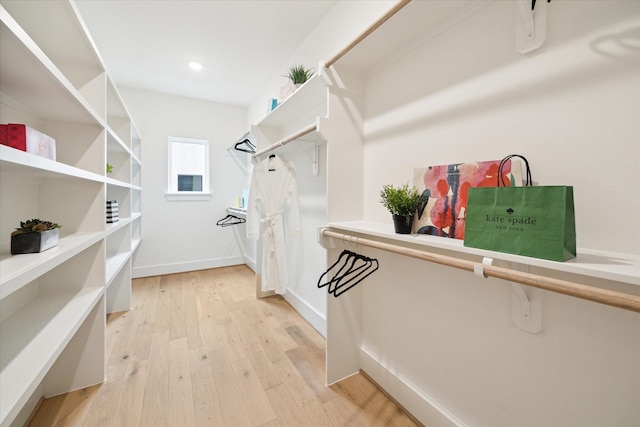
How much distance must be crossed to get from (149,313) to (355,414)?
224cm

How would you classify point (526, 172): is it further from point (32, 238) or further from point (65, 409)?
point (65, 409)

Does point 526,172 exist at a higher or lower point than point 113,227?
higher

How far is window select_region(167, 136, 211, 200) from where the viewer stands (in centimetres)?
379

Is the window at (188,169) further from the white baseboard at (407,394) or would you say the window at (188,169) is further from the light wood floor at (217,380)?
the white baseboard at (407,394)

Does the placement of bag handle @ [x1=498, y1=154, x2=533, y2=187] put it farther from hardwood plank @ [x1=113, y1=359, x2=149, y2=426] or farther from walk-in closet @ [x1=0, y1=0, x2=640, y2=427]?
hardwood plank @ [x1=113, y1=359, x2=149, y2=426]

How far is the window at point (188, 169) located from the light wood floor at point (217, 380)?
1.84 meters

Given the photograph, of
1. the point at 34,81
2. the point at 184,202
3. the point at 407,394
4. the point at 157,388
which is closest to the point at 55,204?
the point at 34,81

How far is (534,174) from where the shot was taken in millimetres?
875

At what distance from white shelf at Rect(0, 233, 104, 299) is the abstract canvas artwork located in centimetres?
140

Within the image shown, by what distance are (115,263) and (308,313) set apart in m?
1.78

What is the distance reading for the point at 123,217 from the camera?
8.79ft

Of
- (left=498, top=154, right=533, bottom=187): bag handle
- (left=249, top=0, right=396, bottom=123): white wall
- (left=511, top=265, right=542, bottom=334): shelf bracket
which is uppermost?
(left=249, top=0, right=396, bottom=123): white wall

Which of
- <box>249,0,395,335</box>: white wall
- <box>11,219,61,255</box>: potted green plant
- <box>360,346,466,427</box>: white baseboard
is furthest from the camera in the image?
<box>249,0,395,335</box>: white wall

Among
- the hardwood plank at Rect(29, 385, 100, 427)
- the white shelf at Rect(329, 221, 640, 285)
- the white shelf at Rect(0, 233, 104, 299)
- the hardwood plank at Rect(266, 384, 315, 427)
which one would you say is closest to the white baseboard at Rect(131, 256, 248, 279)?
the hardwood plank at Rect(29, 385, 100, 427)
